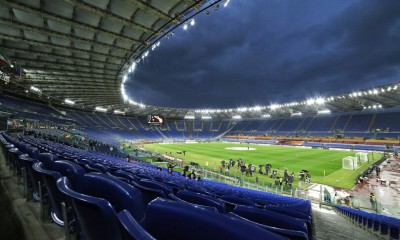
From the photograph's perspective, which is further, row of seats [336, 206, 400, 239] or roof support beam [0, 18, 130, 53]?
roof support beam [0, 18, 130, 53]

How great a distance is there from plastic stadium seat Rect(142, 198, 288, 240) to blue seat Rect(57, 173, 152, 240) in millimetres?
150

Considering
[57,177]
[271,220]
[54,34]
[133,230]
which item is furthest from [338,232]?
[54,34]

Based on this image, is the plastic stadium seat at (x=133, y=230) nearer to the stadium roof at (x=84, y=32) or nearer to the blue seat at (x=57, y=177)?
the blue seat at (x=57, y=177)

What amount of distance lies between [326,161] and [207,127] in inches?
2542

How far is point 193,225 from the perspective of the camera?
947 millimetres

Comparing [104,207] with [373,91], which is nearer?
[104,207]

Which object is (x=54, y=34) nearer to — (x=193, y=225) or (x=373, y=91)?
(x=193, y=225)

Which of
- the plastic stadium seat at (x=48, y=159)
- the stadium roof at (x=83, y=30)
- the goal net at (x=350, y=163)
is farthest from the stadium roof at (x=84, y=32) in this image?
the goal net at (x=350, y=163)

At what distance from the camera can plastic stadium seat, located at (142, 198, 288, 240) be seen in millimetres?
863

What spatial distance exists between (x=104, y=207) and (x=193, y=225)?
50 cm

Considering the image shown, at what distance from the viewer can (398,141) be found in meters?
43.5

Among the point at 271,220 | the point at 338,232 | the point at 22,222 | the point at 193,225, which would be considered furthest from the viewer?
the point at 338,232

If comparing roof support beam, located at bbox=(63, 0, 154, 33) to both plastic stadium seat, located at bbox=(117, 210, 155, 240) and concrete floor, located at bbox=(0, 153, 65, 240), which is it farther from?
plastic stadium seat, located at bbox=(117, 210, 155, 240)

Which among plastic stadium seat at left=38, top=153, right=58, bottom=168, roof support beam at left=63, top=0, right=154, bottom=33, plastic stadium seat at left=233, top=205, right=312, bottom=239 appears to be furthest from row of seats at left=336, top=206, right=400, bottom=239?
roof support beam at left=63, top=0, right=154, bottom=33
